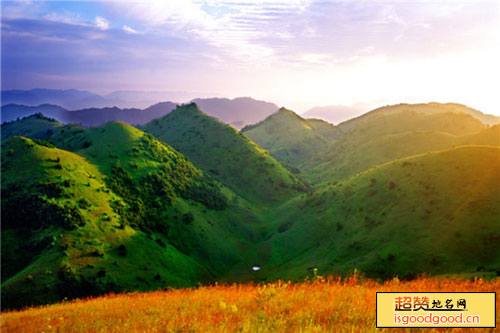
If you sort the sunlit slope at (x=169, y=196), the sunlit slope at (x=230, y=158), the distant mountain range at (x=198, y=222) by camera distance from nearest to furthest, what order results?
1. the distant mountain range at (x=198, y=222)
2. the sunlit slope at (x=169, y=196)
3. the sunlit slope at (x=230, y=158)

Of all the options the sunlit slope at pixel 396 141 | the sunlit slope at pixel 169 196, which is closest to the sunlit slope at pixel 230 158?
the sunlit slope at pixel 169 196

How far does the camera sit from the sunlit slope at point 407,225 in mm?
34938

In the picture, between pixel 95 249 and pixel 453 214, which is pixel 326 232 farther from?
pixel 95 249

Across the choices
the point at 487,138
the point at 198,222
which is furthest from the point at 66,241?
the point at 487,138

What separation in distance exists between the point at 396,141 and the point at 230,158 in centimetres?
8502

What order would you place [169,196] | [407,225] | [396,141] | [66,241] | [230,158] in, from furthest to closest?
[396,141] → [230,158] → [169,196] → [407,225] → [66,241]

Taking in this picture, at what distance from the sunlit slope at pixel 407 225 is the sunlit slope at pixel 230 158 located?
4168cm

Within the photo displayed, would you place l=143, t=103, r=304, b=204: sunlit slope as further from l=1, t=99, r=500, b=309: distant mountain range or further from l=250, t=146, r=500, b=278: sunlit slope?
l=250, t=146, r=500, b=278: sunlit slope

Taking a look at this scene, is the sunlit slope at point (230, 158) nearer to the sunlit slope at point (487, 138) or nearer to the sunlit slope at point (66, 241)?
the sunlit slope at point (66, 241)

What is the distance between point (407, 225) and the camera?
4341 centimetres

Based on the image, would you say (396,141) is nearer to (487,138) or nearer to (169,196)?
(487,138)

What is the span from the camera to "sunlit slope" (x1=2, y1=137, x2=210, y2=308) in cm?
3594

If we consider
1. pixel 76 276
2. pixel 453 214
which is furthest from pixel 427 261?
pixel 76 276

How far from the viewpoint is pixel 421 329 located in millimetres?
5410
